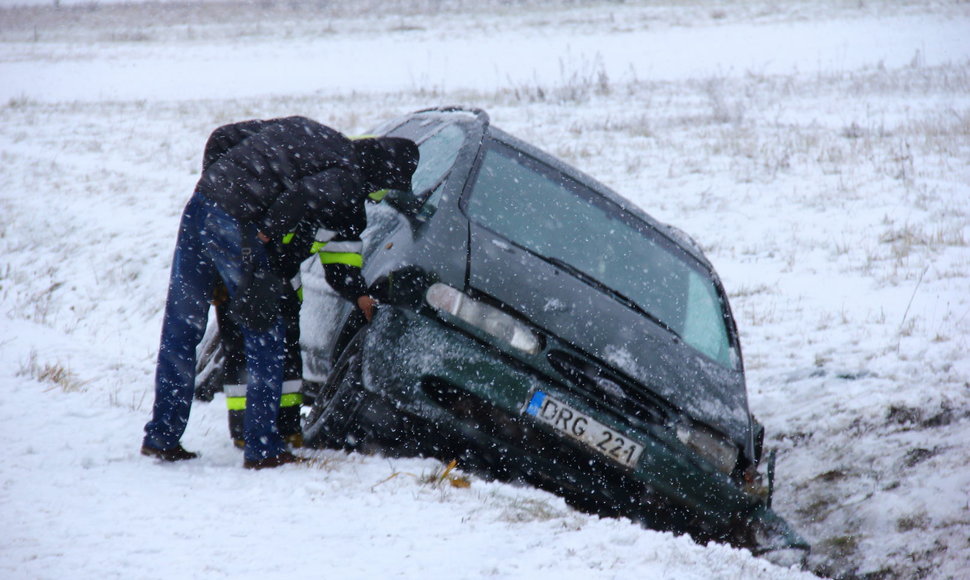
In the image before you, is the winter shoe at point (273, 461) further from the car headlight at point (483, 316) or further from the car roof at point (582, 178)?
the car roof at point (582, 178)

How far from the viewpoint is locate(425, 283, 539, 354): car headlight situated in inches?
133

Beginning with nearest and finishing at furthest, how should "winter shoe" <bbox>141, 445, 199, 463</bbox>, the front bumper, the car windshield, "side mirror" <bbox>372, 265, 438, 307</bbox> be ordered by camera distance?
the front bumper < "side mirror" <bbox>372, 265, 438, 307</bbox> < "winter shoe" <bbox>141, 445, 199, 463</bbox> < the car windshield

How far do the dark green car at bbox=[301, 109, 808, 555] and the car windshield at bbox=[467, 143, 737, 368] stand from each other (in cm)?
1

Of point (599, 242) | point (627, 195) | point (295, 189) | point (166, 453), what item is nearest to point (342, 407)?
point (166, 453)

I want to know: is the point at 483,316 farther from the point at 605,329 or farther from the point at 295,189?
the point at 295,189

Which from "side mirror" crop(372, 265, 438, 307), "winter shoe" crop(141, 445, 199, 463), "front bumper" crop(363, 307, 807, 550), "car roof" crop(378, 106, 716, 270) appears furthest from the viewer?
"car roof" crop(378, 106, 716, 270)

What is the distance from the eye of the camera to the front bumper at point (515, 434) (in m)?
3.33

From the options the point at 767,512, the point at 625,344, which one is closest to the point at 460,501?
the point at 625,344

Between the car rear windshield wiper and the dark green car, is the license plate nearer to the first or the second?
the dark green car

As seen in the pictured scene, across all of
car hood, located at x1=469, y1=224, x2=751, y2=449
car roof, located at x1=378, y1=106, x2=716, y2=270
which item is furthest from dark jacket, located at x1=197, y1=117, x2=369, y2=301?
car roof, located at x1=378, y1=106, x2=716, y2=270

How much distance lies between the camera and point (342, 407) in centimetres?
354

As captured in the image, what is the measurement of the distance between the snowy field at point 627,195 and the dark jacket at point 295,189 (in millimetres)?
940

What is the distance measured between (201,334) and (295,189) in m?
0.81

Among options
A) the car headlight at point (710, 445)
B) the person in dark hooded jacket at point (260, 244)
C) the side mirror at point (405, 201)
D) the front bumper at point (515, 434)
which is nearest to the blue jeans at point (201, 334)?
the person in dark hooded jacket at point (260, 244)
